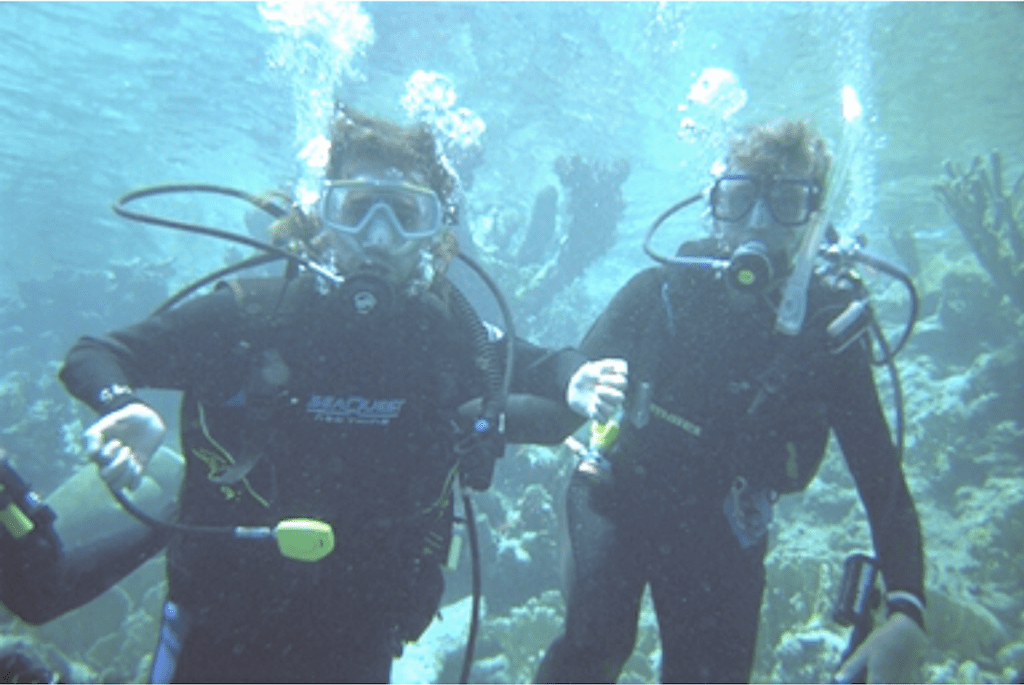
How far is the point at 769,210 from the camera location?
3438 millimetres

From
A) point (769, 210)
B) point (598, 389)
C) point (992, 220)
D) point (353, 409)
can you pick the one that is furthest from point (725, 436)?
point (992, 220)

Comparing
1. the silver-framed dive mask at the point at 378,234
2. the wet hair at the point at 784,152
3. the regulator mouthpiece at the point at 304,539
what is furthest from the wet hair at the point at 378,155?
the wet hair at the point at 784,152

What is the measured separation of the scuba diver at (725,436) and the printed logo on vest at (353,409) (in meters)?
1.20

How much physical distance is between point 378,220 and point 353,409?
931 millimetres

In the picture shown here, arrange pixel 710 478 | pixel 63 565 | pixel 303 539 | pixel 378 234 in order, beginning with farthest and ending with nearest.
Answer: pixel 710 478
pixel 378 234
pixel 63 565
pixel 303 539

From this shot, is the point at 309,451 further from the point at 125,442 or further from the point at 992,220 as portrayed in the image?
the point at 992,220

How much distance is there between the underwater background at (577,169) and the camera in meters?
7.48

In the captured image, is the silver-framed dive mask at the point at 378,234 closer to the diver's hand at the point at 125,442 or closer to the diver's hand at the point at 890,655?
the diver's hand at the point at 125,442

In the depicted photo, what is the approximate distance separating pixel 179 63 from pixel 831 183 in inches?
799

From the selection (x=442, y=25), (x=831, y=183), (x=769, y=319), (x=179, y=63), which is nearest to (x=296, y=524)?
(x=769, y=319)

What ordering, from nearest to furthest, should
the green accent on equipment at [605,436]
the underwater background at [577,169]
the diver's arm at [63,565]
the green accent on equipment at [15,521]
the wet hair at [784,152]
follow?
the green accent on equipment at [15,521]
the diver's arm at [63,565]
the green accent on equipment at [605,436]
the wet hair at [784,152]
the underwater background at [577,169]

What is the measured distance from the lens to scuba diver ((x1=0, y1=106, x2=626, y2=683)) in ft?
8.51

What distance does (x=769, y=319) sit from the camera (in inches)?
134

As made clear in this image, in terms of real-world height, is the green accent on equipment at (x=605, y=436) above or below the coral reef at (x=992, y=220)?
below
